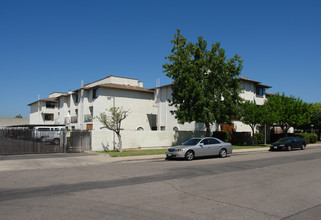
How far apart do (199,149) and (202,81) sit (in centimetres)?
987

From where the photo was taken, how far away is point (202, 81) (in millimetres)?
25641

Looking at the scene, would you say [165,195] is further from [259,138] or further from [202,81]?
[259,138]

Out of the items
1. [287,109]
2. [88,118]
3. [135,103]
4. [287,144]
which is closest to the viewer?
[287,144]

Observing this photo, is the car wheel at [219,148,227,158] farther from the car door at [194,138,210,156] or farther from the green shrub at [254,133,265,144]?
the green shrub at [254,133,265,144]

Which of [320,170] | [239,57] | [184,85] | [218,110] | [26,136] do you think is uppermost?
[239,57]

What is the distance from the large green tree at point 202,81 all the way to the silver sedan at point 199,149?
6216 mm

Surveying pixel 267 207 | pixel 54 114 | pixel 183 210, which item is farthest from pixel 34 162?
pixel 54 114

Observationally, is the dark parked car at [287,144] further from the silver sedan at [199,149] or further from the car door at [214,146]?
Answer: the car door at [214,146]

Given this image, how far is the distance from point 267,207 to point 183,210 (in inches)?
79.9

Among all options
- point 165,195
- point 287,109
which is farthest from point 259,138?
point 165,195

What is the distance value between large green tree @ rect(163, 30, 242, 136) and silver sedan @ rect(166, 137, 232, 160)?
622cm

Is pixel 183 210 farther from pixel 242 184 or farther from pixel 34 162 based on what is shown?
pixel 34 162

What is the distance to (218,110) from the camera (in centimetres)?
2514

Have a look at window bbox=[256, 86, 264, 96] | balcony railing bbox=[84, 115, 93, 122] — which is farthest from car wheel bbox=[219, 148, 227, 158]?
window bbox=[256, 86, 264, 96]
